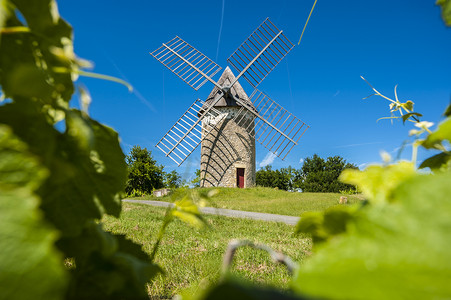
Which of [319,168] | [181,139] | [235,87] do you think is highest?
[319,168]

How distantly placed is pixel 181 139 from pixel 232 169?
3362mm

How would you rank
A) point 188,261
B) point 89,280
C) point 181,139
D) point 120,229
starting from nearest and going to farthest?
point 89,280
point 188,261
point 120,229
point 181,139

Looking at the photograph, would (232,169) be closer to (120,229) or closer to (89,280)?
(120,229)

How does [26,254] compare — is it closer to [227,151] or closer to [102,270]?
[102,270]

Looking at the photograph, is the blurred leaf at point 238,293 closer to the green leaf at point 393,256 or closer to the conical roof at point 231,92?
the green leaf at point 393,256

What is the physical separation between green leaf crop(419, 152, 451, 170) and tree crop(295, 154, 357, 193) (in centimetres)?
3008

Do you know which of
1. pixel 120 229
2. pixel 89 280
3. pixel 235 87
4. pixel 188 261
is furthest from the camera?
pixel 235 87

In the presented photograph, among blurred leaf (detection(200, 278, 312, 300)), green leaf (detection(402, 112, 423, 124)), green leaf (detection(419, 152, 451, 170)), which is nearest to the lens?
blurred leaf (detection(200, 278, 312, 300))

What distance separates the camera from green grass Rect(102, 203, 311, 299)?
91.6 inches

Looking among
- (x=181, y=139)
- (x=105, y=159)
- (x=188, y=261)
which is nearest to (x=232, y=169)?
(x=181, y=139)

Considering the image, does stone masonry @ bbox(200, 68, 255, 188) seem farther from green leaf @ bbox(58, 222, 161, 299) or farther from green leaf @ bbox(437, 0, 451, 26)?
green leaf @ bbox(58, 222, 161, 299)

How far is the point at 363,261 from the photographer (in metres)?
0.16

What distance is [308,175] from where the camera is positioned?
3108 cm

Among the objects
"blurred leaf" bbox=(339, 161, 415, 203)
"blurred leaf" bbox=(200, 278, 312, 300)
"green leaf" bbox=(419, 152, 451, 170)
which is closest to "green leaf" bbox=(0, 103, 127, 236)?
"blurred leaf" bbox=(200, 278, 312, 300)
